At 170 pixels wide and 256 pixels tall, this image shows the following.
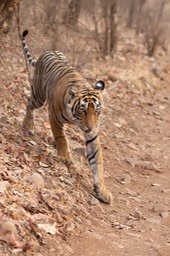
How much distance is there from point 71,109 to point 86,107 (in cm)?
26

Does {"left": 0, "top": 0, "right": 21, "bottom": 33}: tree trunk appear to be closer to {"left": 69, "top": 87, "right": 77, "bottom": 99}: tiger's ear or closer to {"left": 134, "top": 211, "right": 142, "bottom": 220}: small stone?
{"left": 69, "top": 87, "right": 77, "bottom": 99}: tiger's ear

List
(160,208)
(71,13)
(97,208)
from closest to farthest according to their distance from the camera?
(97,208) < (160,208) < (71,13)

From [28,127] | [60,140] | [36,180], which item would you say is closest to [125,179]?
[60,140]

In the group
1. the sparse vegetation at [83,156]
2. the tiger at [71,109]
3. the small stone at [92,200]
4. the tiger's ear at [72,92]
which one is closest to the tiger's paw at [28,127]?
the tiger at [71,109]

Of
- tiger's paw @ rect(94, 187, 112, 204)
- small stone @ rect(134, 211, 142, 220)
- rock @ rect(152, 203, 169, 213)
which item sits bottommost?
rock @ rect(152, 203, 169, 213)

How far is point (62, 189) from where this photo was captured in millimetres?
5809

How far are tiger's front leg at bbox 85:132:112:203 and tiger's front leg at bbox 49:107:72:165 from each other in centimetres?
35

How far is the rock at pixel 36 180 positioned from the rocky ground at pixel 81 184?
0.01 meters

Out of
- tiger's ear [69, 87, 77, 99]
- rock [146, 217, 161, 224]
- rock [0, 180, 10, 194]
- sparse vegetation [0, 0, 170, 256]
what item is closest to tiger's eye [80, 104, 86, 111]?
Answer: tiger's ear [69, 87, 77, 99]

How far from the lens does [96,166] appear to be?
628 cm

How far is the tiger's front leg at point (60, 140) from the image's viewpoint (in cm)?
650

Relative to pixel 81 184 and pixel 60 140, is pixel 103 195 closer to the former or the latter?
pixel 81 184

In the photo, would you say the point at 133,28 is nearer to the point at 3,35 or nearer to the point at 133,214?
the point at 3,35

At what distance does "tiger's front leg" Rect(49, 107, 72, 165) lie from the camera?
21.3 feet
